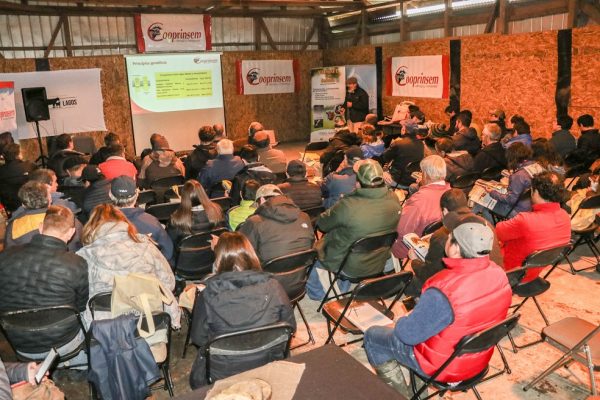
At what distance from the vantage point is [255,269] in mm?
2705

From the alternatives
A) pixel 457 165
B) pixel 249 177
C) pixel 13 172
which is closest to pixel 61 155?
pixel 13 172

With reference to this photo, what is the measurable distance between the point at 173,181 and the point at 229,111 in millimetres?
6839

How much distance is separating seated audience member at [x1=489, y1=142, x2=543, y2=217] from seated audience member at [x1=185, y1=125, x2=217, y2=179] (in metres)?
3.63

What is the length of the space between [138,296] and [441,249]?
1814mm

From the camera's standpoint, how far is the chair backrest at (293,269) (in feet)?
10.9

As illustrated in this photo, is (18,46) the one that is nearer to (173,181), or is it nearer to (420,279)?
(173,181)

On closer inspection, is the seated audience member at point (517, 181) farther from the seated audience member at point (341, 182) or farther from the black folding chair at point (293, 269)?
the black folding chair at point (293, 269)

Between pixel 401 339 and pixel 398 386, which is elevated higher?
pixel 401 339

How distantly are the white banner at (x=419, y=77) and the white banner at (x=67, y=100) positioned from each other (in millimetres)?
6403

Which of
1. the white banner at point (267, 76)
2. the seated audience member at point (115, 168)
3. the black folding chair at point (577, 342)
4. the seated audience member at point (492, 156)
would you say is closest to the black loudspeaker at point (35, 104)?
the seated audience member at point (115, 168)

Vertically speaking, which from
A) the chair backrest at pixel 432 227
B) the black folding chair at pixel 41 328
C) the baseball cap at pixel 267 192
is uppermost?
the baseball cap at pixel 267 192

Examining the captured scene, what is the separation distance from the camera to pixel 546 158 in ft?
16.8

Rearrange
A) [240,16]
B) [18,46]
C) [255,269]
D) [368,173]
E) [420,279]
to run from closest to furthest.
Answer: [255,269], [420,279], [368,173], [18,46], [240,16]

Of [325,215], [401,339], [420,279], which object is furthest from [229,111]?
[401,339]
